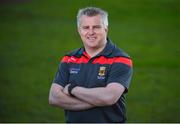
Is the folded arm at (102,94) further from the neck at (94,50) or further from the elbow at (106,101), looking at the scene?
the neck at (94,50)

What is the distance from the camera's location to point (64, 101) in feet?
12.3

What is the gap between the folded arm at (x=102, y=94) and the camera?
3.60 meters

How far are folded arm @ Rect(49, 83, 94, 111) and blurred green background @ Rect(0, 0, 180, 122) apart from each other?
286 cm

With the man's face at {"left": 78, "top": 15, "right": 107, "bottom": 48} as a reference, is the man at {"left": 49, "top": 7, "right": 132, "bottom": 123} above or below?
below

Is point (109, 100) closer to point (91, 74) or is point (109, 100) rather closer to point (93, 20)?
point (91, 74)

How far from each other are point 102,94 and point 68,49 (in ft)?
22.9

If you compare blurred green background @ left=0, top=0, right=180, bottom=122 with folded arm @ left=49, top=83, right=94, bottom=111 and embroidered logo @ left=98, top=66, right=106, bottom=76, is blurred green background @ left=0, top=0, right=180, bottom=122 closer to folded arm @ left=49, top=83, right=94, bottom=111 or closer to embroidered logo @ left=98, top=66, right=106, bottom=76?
folded arm @ left=49, top=83, right=94, bottom=111

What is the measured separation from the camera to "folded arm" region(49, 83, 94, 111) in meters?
3.65

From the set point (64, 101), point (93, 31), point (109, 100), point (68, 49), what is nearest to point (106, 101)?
point (109, 100)

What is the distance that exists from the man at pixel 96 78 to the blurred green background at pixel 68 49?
301 cm

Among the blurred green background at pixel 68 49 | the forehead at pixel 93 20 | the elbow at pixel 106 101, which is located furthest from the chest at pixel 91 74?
the blurred green background at pixel 68 49

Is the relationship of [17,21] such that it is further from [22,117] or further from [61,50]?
[22,117]

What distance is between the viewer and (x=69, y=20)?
514 inches

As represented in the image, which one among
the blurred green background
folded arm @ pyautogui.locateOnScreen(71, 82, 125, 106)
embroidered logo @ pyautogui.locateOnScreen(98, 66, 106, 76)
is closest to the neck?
embroidered logo @ pyautogui.locateOnScreen(98, 66, 106, 76)
